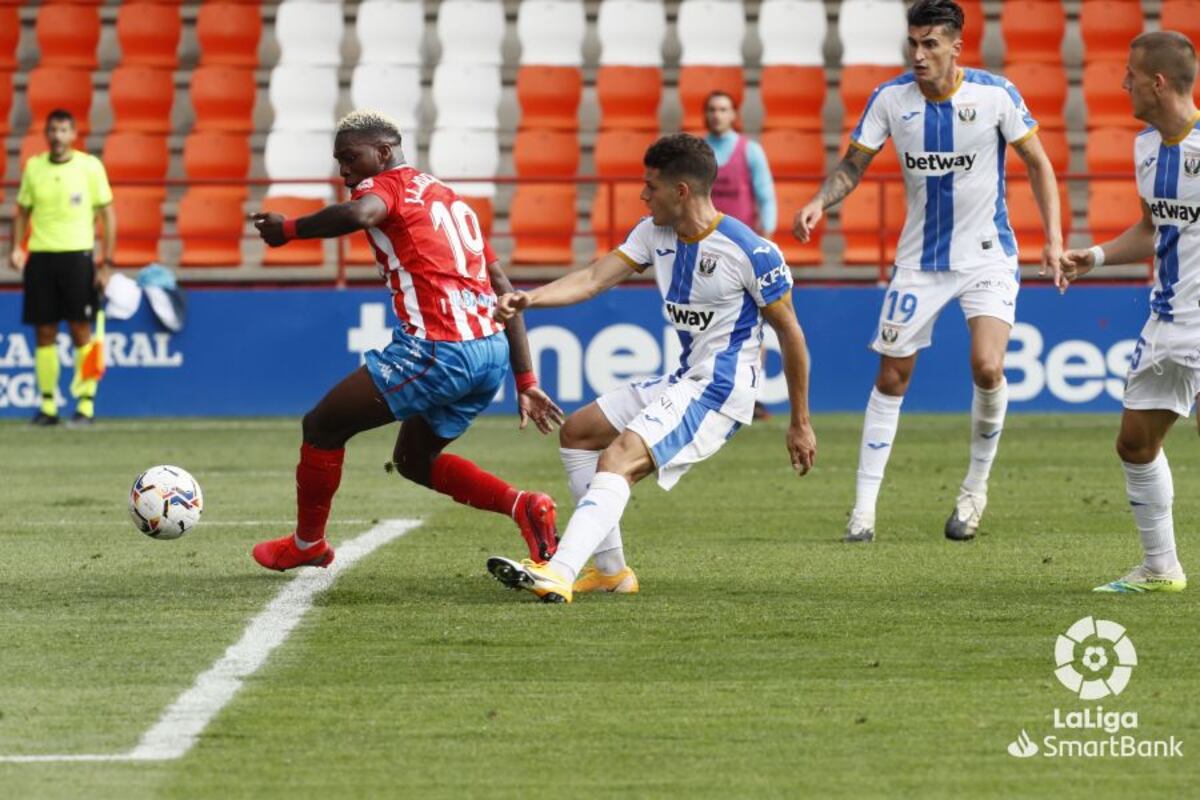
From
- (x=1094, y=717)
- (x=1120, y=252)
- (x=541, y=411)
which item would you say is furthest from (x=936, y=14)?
(x=1094, y=717)

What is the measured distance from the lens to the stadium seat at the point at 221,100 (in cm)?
2034

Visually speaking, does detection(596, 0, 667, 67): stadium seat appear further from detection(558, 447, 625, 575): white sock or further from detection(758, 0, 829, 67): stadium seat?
detection(558, 447, 625, 575): white sock

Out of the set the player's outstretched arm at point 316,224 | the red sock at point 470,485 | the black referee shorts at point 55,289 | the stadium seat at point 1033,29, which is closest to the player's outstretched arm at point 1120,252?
the red sock at point 470,485

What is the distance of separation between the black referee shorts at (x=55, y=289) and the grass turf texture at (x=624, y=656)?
17.4 ft

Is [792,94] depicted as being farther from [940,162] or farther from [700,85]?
[940,162]

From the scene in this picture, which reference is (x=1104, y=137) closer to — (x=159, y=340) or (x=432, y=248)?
(x=159, y=340)

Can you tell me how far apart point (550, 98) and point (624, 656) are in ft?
47.8

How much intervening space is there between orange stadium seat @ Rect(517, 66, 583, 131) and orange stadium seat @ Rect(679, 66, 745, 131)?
102cm

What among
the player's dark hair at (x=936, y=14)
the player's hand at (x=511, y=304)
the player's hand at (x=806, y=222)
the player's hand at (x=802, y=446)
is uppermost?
the player's dark hair at (x=936, y=14)

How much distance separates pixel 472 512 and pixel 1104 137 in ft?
35.9

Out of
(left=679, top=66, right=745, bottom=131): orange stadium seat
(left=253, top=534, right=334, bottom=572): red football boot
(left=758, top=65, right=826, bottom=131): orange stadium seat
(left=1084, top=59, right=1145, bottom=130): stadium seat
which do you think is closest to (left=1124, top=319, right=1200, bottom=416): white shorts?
(left=253, top=534, right=334, bottom=572): red football boot

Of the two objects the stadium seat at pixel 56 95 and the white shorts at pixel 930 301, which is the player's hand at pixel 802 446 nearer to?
the white shorts at pixel 930 301

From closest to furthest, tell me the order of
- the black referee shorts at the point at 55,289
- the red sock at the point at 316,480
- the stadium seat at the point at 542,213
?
1. the red sock at the point at 316,480
2. the black referee shorts at the point at 55,289
3. the stadium seat at the point at 542,213

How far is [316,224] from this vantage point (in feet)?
23.1
